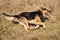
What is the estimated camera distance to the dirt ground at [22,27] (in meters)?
6.33

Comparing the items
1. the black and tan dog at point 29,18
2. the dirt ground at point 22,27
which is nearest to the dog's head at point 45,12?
the black and tan dog at point 29,18

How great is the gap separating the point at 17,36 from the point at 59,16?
70.0 inches

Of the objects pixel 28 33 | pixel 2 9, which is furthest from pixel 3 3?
pixel 28 33

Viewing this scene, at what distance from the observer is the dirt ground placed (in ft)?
20.8

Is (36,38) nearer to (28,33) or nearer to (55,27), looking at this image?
(28,33)

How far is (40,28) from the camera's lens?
6801 millimetres

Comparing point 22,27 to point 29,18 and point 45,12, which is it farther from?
point 45,12

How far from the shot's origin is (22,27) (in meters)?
6.84

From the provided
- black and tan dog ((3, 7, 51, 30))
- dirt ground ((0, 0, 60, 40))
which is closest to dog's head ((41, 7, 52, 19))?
black and tan dog ((3, 7, 51, 30))

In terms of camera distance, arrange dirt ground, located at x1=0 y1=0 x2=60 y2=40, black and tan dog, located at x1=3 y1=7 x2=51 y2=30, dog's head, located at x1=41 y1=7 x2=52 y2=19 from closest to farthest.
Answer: dirt ground, located at x1=0 y1=0 x2=60 y2=40, black and tan dog, located at x1=3 y1=7 x2=51 y2=30, dog's head, located at x1=41 y1=7 x2=52 y2=19

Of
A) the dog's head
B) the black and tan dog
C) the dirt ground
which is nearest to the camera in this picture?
the dirt ground

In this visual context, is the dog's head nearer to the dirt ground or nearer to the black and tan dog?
the black and tan dog

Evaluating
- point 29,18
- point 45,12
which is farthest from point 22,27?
point 45,12

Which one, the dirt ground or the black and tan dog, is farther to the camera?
the black and tan dog
